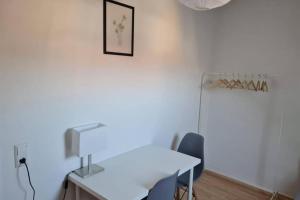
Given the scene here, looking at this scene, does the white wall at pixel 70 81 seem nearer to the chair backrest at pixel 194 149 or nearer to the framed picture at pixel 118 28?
the framed picture at pixel 118 28

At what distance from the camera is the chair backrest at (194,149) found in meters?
2.34

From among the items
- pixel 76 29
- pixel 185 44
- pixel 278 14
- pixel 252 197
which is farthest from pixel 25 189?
pixel 278 14

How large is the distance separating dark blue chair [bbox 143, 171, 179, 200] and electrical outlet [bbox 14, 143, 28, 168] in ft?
2.88

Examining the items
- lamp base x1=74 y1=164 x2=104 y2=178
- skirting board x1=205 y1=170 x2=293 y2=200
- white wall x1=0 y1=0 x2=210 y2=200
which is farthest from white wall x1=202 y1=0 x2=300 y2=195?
lamp base x1=74 y1=164 x2=104 y2=178

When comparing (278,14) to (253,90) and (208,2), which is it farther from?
(208,2)

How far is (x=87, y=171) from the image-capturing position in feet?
5.79

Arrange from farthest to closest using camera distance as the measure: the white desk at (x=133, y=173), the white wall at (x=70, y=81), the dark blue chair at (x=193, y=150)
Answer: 1. the dark blue chair at (x=193, y=150)
2. the white desk at (x=133, y=173)
3. the white wall at (x=70, y=81)

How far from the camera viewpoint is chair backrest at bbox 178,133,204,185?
2344 mm

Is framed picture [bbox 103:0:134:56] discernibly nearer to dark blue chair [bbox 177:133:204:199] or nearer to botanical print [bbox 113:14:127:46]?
botanical print [bbox 113:14:127:46]

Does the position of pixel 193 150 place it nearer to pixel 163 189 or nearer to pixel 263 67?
pixel 163 189

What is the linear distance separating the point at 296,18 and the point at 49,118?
2843mm

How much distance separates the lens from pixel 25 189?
1521mm

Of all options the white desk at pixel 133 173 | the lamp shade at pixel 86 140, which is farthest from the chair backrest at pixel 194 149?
the lamp shade at pixel 86 140

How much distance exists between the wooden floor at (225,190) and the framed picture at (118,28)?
6.35 feet
